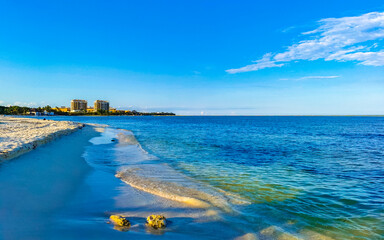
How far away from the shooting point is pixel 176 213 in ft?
20.8

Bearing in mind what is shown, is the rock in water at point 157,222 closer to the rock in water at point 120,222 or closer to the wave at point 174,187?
the rock in water at point 120,222

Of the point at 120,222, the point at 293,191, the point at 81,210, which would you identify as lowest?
the point at 293,191

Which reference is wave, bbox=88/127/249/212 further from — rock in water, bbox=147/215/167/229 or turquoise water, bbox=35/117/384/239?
rock in water, bbox=147/215/167/229

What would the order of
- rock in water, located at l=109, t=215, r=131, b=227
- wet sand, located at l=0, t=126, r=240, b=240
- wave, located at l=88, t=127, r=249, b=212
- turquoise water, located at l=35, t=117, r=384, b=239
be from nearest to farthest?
wet sand, located at l=0, t=126, r=240, b=240 → rock in water, located at l=109, t=215, r=131, b=227 → turquoise water, located at l=35, t=117, r=384, b=239 → wave, located at l=88, t=127, r=249, b=212

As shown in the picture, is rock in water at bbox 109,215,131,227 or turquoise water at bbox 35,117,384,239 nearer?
rock in water at bbox 109,215,131,227

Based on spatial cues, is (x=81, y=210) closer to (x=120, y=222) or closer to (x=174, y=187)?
(x=120, y=222)

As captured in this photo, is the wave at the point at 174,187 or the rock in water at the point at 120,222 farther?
the wave at the point at 174,187

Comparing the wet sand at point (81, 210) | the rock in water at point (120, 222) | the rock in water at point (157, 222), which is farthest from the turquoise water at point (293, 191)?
the rock in water at point (120, 222)

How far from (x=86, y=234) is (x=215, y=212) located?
350 centimetres

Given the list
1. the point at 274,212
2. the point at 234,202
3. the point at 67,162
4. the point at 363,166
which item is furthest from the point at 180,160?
the point at 363,166

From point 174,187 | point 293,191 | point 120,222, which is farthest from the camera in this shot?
point 174,187

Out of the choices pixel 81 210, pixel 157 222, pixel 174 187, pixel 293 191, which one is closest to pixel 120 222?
pixel 157 222

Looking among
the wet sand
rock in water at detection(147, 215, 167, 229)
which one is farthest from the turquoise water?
rock in water at detection(147, 215, 167, 229)

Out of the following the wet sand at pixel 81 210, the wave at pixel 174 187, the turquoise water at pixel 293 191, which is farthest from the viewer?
the wave at pixel 174 187
